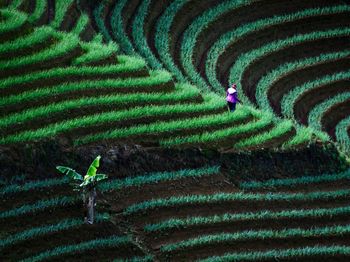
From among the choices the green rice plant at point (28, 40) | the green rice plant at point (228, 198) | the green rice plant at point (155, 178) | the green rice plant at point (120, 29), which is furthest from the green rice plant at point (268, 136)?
the green rice plant at point (28, 40)

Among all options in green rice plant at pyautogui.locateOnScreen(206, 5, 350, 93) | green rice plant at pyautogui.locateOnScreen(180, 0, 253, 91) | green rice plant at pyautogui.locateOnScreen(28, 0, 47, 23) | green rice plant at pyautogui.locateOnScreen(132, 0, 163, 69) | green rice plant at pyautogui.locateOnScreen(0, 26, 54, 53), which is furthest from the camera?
green rice plant at pyautogui.locateOnScreen(206, 5, 350, 93)

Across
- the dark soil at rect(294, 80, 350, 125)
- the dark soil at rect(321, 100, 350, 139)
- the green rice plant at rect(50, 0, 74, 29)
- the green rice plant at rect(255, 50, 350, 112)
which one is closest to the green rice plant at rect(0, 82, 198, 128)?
the green rice plant at rect(50, 0, 74, 29)

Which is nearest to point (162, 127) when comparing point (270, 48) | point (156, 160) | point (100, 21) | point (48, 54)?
point (156, 160)

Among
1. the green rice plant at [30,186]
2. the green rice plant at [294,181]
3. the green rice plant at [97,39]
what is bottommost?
the green rice plant at [30,186]

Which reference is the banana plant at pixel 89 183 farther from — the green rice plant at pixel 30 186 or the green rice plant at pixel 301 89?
the green rice plant at pixel 301 89

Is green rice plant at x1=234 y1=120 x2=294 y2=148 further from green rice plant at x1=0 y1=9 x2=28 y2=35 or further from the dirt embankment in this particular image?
green rice plant at x1=0 y1=9 x2=28 y2=35

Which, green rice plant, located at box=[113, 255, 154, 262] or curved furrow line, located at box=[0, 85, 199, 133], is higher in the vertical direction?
curved furrow line, located at box=[0, 85, 199, 133]
